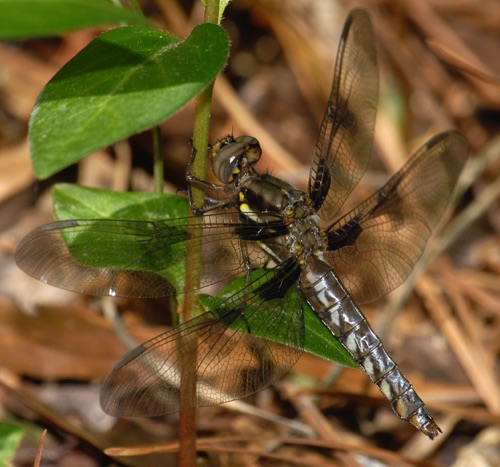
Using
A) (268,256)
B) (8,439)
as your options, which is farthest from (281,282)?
(8,439)

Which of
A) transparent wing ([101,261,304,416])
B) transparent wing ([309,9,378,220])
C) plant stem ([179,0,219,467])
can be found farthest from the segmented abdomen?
plant stem ([179,0,219,467])

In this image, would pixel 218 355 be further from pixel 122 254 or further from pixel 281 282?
pixel 122 254

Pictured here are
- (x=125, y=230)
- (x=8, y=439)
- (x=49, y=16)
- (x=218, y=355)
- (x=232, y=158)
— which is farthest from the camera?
(x=8, y=439)

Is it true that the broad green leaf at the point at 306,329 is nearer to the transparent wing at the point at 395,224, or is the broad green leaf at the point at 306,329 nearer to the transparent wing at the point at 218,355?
the transparent wing at the point at 218,355

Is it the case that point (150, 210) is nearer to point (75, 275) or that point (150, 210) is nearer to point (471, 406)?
point (75, 275)

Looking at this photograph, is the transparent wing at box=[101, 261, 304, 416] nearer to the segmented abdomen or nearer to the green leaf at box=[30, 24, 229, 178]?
the segmented abdomen
